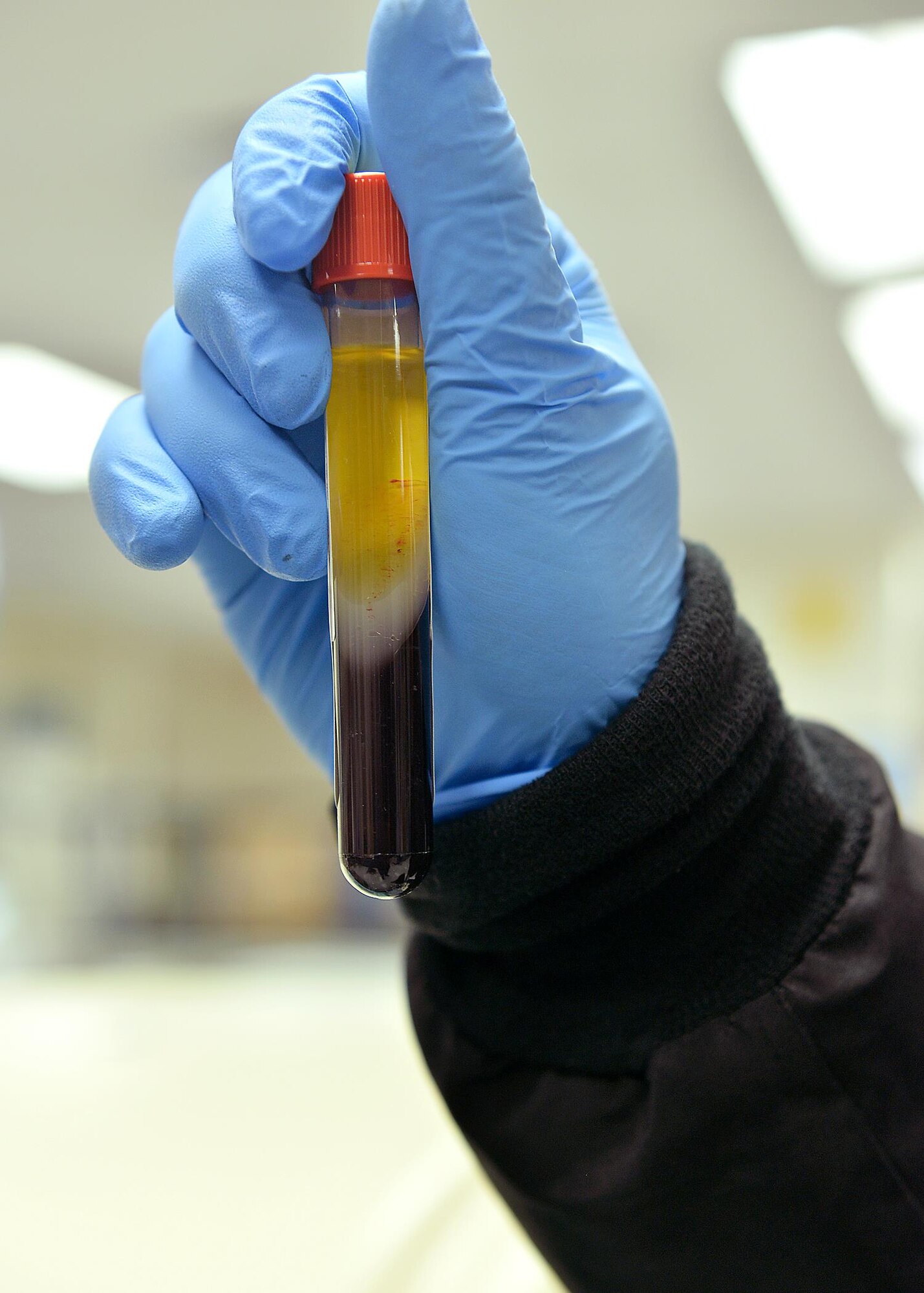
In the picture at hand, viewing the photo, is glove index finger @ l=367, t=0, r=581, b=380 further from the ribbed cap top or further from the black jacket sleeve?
the black jacket sleeve

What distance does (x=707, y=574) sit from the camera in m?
A: 0.66

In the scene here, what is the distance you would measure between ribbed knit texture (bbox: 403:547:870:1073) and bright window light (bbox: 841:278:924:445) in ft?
6.80

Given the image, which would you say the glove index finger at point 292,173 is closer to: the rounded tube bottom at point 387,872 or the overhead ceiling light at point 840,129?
the rounded tube bottom at point 387,872

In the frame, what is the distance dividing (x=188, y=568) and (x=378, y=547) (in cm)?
354

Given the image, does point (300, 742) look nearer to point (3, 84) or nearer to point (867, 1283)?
point (867, 1283)

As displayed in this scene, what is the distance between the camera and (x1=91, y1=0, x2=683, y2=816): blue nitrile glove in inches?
18.9

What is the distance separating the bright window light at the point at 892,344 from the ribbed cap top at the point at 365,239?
7.21 feet

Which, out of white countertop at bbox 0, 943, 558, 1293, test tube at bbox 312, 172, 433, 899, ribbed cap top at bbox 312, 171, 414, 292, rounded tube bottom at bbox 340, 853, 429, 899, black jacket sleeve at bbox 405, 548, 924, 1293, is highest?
ribbed cap top at bbox 312, 171, 414, 292

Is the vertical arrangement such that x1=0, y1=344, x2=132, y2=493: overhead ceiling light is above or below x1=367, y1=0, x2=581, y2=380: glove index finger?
below

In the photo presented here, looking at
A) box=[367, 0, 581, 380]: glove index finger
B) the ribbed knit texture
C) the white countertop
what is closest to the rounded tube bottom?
the ribbed knit texture

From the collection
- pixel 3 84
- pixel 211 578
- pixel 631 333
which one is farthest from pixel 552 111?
pixel 211 578

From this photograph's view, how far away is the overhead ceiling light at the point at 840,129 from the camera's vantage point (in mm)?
1552

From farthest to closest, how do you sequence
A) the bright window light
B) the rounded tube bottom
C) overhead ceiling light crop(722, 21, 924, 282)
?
1. the bright window light
2. overhead ceiling light crop(722, 21, 924, 282)
3. the rounded tube bottom

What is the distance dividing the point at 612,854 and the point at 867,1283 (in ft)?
0.95
